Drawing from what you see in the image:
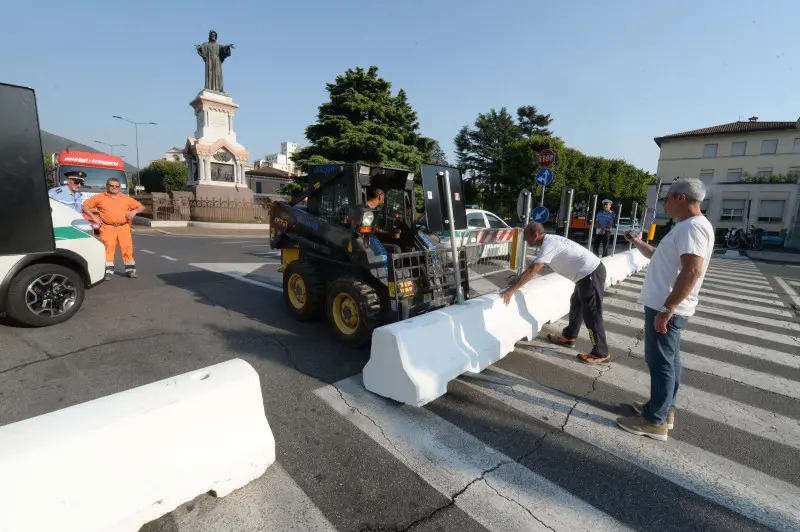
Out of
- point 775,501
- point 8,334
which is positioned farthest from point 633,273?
point 8,334

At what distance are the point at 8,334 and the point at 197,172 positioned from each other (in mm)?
22776

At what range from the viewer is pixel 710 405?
3453mm

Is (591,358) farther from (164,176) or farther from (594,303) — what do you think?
(164,176)

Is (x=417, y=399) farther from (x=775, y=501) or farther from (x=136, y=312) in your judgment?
(x=136, y=312)

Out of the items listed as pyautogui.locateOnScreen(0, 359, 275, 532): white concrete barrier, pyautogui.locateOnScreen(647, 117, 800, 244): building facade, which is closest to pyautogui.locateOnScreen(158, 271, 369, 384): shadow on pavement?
pyautogui.locateOnScreen(0, 359, 275, 532): white concrete barrier

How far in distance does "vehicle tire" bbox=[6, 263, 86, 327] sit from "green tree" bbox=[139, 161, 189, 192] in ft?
170

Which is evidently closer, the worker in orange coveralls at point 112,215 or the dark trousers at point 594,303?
the dark trousers at point 594,303

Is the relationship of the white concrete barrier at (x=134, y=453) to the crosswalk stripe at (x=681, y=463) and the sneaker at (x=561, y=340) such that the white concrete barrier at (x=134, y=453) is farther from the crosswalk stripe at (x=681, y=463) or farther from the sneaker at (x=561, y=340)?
the sneaker at (x=561, y=340)

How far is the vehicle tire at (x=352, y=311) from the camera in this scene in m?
4.22

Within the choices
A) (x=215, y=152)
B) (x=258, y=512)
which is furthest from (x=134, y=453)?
(x=215, y=152)

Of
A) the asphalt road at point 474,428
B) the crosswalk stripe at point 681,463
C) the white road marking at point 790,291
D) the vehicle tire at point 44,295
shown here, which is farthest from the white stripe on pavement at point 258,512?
the white road marking at point 790,291

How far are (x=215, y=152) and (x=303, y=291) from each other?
74.8 ft

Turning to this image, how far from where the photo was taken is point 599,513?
217 centimetres

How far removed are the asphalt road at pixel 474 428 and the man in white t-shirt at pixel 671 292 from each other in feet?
0.82
